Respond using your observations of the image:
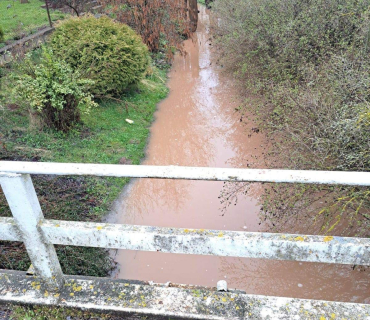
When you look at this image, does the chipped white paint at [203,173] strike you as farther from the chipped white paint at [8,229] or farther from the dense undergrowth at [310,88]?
the dense undergrowth at [310,88]

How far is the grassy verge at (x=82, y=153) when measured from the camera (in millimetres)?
3859

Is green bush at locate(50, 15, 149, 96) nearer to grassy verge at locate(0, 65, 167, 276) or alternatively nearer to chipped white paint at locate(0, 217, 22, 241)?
grassy verge at locate(0, 65, 167, 276)

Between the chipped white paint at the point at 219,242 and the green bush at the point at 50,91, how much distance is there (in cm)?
471

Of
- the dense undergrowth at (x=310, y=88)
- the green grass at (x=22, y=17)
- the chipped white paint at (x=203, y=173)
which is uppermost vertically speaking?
the chipped white paint at (x=203, y=173)

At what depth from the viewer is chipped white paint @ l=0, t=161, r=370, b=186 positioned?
1.49 metres

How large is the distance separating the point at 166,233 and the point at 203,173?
0.42m

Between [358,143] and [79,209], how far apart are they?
377 cm

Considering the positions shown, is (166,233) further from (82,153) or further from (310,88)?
(82,153)

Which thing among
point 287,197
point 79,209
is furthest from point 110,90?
point 287,197

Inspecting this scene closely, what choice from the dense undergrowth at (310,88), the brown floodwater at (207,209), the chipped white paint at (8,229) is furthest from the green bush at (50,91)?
the chipped white paint at (8,229)

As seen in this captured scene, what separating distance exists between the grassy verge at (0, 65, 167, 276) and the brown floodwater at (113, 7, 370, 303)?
13.4 inches

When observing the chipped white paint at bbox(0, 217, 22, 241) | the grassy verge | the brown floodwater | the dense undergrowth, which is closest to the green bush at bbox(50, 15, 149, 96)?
the grassy verge

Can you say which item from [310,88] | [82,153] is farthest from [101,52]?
[310,88]

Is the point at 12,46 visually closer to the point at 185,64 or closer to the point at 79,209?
the point at 185,64
